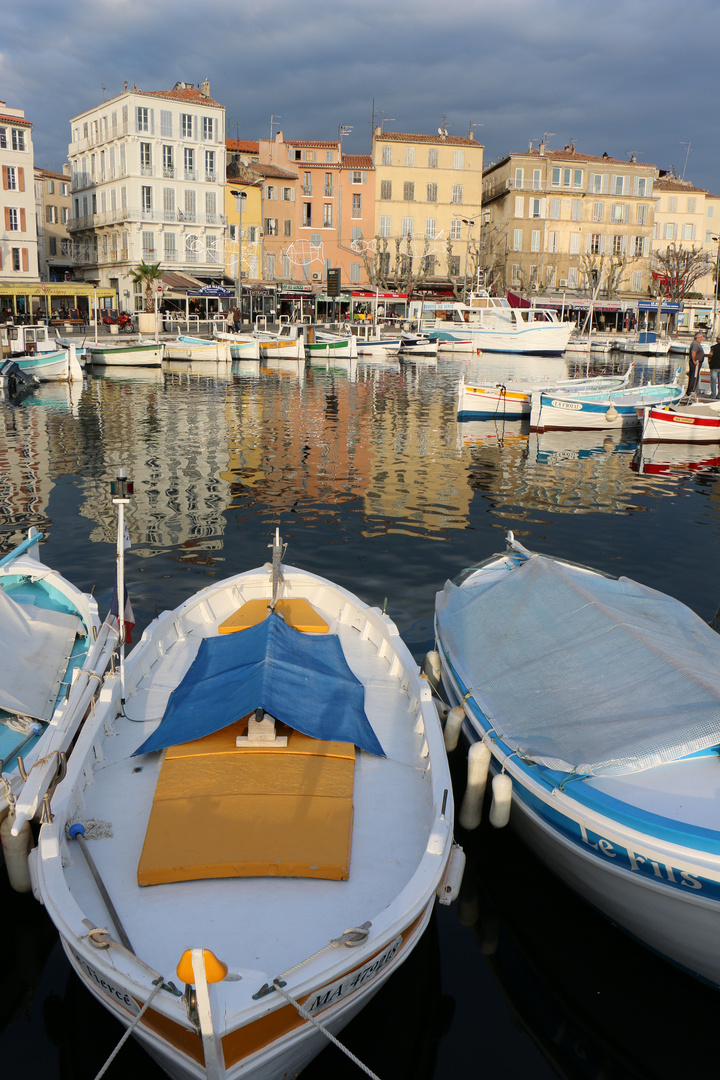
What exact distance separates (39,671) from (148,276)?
54.3 metres

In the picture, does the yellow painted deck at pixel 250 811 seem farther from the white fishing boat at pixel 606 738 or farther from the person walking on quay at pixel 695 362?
the person walking on quay at pixel 695 362

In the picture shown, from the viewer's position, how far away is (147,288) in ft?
196

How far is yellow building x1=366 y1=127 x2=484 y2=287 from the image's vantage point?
3095 inches

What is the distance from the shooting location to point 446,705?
8.80 metres

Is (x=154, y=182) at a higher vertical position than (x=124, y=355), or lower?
higher

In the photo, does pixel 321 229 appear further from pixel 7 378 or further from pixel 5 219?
pixel 7 378

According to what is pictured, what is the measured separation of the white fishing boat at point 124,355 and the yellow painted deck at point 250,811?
4389cm

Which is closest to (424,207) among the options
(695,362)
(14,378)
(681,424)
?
(14,378)

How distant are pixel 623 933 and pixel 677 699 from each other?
1871mm

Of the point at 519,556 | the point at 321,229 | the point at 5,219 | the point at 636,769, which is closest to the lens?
the point at 636,769

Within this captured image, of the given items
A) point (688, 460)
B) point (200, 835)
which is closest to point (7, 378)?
point (688, 460)

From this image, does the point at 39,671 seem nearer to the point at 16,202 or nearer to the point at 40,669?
the point at 40,669

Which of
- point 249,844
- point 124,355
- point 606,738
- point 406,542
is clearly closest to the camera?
point 249,844

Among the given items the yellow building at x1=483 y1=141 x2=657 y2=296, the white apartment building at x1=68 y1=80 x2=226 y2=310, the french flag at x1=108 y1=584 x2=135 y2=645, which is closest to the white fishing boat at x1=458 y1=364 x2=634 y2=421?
the french flag at x1=108 y1=584 x2=135 y2=645
